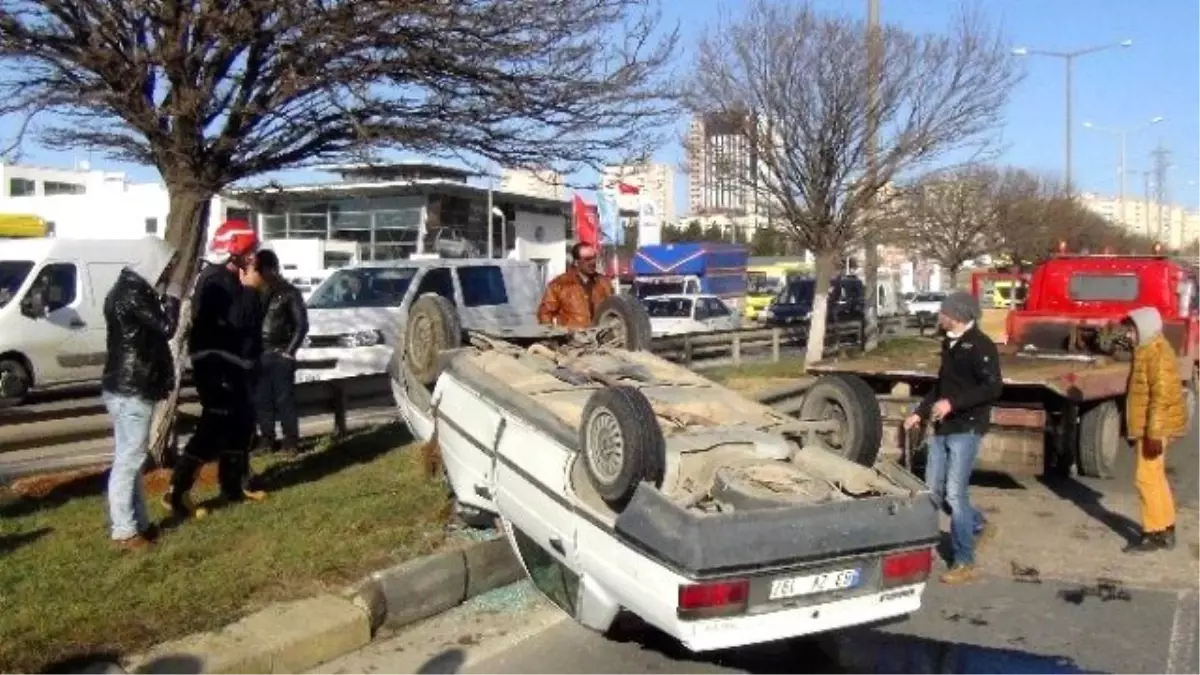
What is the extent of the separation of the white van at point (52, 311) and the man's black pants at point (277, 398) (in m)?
7.25

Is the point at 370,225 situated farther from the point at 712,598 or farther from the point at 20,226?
the point at 712,598

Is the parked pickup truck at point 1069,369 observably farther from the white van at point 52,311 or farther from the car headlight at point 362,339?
the white van at point 52,311

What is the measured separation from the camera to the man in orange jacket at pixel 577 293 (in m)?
9.40

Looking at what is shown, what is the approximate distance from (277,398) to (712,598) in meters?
6.03

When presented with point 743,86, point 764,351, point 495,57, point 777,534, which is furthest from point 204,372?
point 764,351

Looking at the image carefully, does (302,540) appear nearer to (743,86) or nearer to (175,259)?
(175,259)

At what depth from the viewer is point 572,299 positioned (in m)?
9.43

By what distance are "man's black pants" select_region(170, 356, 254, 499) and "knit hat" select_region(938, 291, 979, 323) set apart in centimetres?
449

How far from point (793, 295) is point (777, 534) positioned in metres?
33.9

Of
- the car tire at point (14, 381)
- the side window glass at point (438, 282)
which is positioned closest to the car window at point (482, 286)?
the side window glass at point (438, 282)

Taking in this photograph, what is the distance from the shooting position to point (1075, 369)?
11250 mm

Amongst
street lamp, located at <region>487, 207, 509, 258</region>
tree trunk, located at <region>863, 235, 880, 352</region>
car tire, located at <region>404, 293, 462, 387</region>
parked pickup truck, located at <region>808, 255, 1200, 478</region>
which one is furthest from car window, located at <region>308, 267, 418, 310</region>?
street lamp, located at <region>487, 207, 509, 258</region>

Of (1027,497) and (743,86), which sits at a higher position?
(743,86)

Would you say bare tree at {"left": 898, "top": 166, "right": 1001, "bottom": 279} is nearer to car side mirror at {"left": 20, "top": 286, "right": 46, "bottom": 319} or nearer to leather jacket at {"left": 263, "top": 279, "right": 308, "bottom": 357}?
car side mirror at {"left": 20, "top": 286, "right": 46, "bottom": 319}
